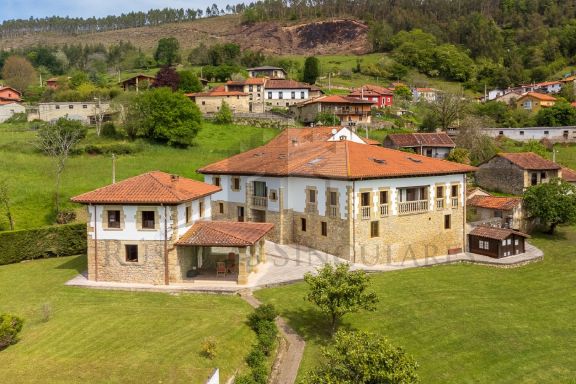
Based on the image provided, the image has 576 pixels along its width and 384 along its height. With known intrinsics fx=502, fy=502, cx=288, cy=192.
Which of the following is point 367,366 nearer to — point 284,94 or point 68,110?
point 68,110

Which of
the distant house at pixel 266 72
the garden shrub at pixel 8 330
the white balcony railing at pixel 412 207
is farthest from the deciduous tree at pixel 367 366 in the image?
the distant house at pixel 266 72

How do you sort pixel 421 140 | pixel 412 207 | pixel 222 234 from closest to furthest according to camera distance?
pixel 222 234 < pixel 412 207 < pixel 421 140

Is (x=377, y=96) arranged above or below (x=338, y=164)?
above

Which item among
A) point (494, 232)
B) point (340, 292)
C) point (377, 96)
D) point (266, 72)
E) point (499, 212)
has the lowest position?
point (340, 292)

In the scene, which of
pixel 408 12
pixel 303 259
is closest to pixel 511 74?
pixel 408 12

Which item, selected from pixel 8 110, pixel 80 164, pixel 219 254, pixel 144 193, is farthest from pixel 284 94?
pixel 144 193

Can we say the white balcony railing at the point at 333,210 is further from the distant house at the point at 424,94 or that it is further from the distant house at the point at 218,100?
the distant house at the point at 424,94

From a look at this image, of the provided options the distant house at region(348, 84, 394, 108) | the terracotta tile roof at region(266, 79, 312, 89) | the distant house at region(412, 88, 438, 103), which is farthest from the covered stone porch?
the distant house at region(412, 88, 438, 103)
